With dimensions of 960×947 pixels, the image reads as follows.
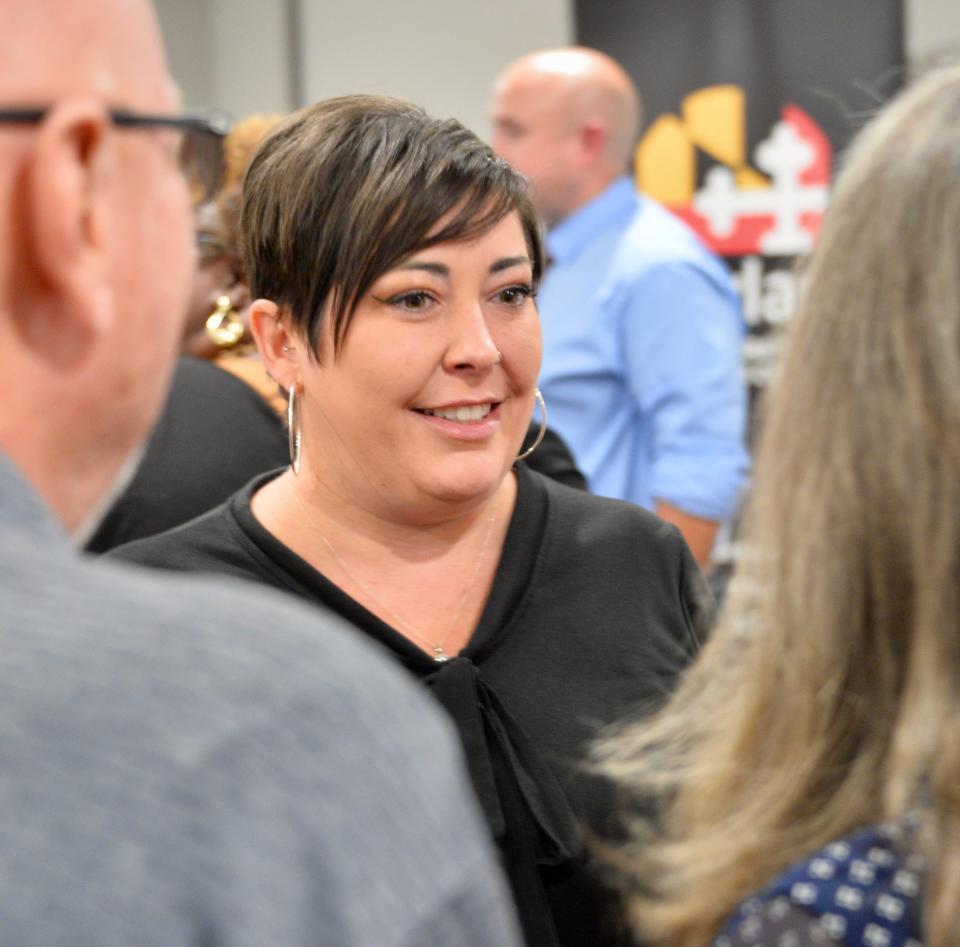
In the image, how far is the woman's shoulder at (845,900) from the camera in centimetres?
81

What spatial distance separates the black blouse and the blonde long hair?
0.65 metres

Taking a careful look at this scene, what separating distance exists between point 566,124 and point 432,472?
2.33 metres

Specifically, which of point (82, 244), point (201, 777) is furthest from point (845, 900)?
point (82, 244)

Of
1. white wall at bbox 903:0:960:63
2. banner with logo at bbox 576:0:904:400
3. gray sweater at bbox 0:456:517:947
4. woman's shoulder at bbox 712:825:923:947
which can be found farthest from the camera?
white wall at bbox 903:0:960:63

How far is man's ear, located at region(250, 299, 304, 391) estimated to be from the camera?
1.81 m

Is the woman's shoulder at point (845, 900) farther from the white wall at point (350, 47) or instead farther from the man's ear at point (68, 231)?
the white wall at point (350, 47)

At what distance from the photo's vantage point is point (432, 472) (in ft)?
5.76

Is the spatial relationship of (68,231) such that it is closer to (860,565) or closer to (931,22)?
(860,565)

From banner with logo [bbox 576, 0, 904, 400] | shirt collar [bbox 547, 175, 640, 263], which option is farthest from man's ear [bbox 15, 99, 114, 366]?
banner with logo [bbox 576, 0, 904, 400]

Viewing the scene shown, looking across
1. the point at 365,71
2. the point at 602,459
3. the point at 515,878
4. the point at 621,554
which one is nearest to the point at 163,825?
the point at 515,878

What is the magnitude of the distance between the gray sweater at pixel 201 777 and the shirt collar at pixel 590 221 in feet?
10.0

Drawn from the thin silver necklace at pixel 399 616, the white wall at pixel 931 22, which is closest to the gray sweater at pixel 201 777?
the thin silver necklace at pixel 399 616

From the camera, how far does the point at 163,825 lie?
0.58 meters

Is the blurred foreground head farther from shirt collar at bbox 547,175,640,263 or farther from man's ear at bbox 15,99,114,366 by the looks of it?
shirt collar at bbox 547,175,640,263
